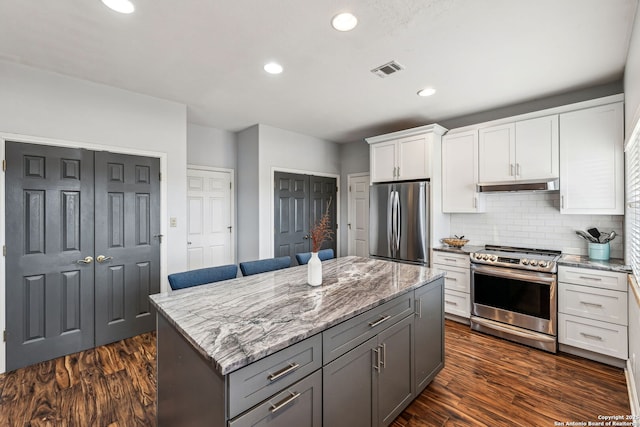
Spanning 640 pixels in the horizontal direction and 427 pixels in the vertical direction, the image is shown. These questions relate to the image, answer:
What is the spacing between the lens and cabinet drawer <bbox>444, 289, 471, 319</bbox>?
345cm

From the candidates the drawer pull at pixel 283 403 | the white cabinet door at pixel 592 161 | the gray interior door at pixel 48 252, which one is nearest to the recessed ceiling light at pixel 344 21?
the drawer pull at pixel 283 403

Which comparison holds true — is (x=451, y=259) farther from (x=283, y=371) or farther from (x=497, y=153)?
(x=283, y=371)

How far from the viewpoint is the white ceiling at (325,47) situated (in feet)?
6.04

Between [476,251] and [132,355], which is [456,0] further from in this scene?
[132,355]

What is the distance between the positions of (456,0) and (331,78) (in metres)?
1.28

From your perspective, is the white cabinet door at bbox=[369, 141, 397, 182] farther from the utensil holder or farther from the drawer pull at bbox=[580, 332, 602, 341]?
the drawer pull at bbox=[580, 332, 602, 341]

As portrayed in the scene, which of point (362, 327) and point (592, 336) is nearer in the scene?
point (362, 327)

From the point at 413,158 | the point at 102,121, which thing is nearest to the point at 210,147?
the point at 102,121

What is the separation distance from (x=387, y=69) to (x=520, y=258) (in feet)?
7.88

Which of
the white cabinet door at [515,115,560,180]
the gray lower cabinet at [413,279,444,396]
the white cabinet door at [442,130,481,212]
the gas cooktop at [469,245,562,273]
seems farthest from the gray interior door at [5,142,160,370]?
the white cabinet door at [515,115,560,180]

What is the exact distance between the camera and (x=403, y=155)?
4.05 m

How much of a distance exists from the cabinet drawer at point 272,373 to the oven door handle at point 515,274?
105 inches

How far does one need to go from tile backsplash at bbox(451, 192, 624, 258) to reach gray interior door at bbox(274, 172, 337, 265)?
2.29m

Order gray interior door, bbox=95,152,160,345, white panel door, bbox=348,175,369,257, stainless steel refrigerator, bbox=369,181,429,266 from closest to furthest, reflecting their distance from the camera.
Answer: gray interior door, bbox=95,152,160,345 → stainless steel refrigerator, bbox=369,181,429,266 → white panel door, bbox=348,175,369,257
